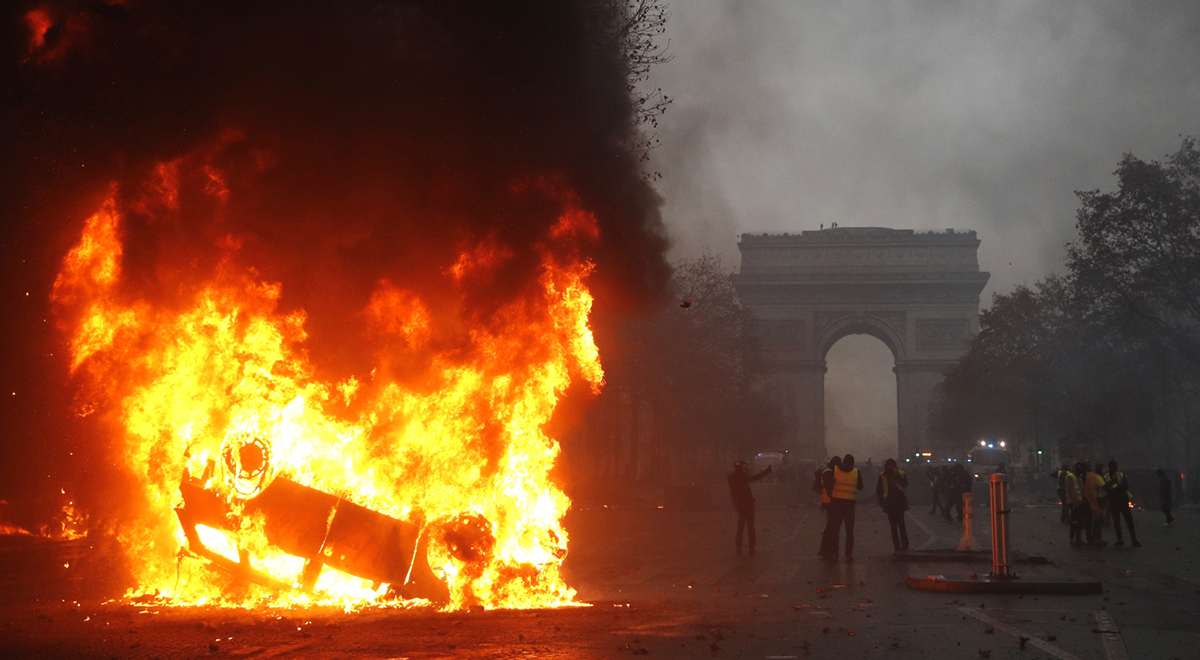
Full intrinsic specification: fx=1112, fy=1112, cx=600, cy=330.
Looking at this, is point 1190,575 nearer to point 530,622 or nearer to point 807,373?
point 530,622

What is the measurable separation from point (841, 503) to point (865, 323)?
63096 mm

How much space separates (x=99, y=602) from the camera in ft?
33.0

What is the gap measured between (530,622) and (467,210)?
385cm

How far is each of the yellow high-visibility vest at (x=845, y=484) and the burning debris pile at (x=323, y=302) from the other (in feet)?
20.8

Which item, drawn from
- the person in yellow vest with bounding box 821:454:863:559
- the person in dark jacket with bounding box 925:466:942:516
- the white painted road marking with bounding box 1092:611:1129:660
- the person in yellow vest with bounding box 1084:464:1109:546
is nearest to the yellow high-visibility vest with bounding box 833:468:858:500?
the person in yellow vest with bounding box 821:454:863:559

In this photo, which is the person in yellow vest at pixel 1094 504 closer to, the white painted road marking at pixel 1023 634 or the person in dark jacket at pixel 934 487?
the person in dark jacket at pixel 934 487

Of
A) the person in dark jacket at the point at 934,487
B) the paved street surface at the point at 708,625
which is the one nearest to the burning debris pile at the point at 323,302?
the paved street surface at the point at 708,625

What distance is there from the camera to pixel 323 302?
33.4ft

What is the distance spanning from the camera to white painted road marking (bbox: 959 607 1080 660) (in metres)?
7.59

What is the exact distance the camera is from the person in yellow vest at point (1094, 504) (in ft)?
61.4

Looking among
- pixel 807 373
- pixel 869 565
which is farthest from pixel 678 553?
pixel 807 373

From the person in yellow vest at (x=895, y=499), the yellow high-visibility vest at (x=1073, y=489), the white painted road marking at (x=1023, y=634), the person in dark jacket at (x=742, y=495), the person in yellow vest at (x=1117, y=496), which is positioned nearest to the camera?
the white painted road marking at (x=1023, y=634)

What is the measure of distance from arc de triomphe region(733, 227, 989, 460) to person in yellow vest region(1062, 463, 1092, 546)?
2138 inches

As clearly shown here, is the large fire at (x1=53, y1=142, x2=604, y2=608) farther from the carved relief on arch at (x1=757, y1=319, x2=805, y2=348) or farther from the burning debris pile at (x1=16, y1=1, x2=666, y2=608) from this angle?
the carved relief on arch at (x1=757, y1=319, x2=805, y2=348)
